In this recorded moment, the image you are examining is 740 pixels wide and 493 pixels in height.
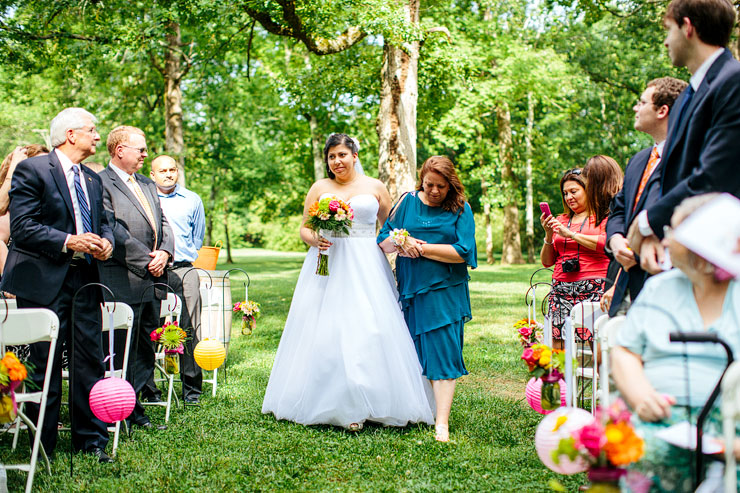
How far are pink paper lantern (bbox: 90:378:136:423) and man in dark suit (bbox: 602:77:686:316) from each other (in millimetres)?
2922

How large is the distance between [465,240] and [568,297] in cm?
99

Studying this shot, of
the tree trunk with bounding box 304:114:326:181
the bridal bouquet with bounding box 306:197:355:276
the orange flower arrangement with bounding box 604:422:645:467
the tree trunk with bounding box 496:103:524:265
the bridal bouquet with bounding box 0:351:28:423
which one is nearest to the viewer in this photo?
the orange flower arrangement with bounding box 604:422:645:467

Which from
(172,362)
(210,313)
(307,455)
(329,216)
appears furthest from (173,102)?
(307,455)

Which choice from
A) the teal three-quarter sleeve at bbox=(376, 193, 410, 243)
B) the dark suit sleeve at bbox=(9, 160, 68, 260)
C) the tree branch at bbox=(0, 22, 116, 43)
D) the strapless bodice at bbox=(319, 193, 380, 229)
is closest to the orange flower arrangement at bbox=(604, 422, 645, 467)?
the teal three-quarter sleeve at bbox=(376, 193, 410, 243)

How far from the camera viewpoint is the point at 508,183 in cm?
3042

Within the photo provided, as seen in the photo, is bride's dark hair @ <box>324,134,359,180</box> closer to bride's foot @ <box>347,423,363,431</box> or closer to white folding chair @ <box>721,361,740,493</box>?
bride's foot @ <box>347,423,363,431</box>

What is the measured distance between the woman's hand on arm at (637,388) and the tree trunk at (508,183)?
26.6 metres

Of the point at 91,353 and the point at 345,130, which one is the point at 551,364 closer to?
the point at 91,353

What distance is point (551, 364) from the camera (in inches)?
133

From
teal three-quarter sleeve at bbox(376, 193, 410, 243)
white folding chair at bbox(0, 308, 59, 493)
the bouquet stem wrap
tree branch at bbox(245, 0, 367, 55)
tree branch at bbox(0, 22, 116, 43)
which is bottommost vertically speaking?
the bouquet stem wrap

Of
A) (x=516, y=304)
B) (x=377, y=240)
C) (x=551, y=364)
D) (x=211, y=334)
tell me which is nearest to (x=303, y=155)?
(x=516, y=304)

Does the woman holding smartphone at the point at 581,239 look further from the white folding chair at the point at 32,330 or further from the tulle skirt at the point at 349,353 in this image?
the white folding chair at the point at 32,330

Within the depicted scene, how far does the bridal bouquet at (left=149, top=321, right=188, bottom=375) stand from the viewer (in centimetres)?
543

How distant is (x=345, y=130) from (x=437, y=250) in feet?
58.2
